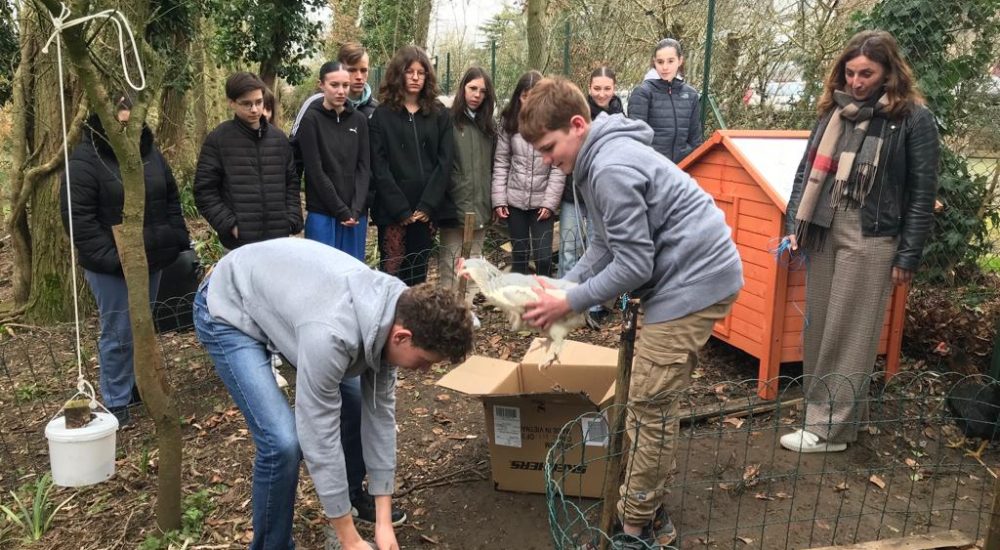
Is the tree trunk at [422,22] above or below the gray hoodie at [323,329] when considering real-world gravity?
above

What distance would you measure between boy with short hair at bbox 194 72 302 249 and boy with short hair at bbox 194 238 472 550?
1.73m

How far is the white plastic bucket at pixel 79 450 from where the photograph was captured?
2898 millimetres

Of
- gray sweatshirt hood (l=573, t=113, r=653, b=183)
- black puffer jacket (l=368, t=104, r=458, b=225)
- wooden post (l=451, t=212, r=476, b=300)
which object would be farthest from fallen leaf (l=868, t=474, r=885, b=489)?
black puffer jacket (l=368, t=104, r=458, b=225)

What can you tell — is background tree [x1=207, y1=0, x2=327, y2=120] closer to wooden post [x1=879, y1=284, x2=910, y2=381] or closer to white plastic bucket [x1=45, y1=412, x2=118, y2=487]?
white plastic bucket [x1=45, y1=412, x2=118, y2=487]

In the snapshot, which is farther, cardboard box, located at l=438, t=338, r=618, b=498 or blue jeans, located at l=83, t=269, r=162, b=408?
blue jeans, located at l=83, t=269, r=162, b=408

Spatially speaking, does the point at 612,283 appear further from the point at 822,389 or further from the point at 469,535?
the point at 822,389

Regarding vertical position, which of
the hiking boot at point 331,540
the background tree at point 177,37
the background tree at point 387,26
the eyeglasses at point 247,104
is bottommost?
the hiking boot at point 331,540

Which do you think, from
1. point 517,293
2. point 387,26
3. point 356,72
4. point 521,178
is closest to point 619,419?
point 517,293

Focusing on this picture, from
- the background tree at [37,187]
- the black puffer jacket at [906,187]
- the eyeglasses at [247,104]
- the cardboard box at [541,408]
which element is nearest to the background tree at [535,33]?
the background tree at [37,187]

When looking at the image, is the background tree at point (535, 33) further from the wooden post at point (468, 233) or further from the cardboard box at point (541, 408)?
the cardboard box at point (541, 408)

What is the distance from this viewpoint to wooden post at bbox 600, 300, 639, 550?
2.53 metres

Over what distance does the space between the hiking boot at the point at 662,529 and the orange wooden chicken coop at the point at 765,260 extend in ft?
4.72

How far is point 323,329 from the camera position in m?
2.13

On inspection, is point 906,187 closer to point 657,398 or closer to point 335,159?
point 657,398
